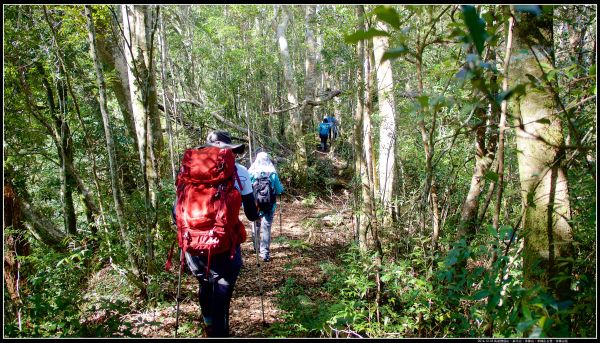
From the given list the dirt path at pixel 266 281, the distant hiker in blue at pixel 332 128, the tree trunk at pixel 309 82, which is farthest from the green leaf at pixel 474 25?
the distant hiker in blue at pixel 332 128

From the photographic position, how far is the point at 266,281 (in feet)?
17.6

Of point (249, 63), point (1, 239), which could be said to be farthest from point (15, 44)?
point (249, 63)

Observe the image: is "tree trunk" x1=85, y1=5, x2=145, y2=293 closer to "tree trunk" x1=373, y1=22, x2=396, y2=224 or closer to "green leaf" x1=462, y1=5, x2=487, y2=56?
"green leaf" x1=462, y1=5, x2=487, y2=56

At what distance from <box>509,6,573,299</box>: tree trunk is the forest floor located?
9.02ft

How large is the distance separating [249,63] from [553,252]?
1262cm

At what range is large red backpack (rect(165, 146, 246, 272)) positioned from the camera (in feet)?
9.25

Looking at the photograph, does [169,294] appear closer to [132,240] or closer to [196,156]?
[132,240]

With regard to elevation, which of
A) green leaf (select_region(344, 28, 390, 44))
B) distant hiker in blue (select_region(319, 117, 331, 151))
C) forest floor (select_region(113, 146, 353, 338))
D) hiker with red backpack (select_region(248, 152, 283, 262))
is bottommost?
forest floor (select_region(113, 146, 353, 338))

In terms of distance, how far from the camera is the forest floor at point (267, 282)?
12.4 ft

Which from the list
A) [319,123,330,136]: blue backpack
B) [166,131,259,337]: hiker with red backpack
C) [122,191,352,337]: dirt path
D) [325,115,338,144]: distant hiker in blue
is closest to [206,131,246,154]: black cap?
[166,131,259,337]: hiker with red backpack

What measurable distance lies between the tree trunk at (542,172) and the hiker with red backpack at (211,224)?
7.23 ft

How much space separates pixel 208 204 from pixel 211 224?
6.6 inches

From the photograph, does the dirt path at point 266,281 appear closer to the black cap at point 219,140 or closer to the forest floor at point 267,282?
the forest floor at point 267,282

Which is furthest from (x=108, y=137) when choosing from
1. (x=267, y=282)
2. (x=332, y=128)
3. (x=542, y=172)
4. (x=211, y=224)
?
(x=332, y=128)
